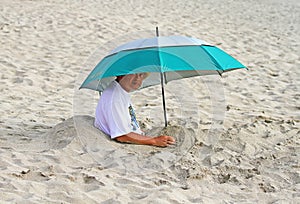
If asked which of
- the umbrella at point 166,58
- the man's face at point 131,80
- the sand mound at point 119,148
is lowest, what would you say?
the sand mound at point 119,148

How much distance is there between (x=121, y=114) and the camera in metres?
4.20

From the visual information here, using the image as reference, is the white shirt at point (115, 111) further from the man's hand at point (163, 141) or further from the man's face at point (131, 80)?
the man's hand at point (163, 141)

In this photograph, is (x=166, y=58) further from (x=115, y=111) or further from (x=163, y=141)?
(x=163, y=141)

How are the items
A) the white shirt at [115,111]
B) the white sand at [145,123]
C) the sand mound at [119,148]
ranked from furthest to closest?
1. the white shirt at [115,111]
2. the sand mound at [119,148]
3. the white sand at [145,123]

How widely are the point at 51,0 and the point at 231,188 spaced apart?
451 inches

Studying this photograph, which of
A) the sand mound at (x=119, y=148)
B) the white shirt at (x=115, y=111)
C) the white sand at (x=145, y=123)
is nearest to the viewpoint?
the white sand at (x=145, y=123)

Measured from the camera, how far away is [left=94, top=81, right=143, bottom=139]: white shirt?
165 inches

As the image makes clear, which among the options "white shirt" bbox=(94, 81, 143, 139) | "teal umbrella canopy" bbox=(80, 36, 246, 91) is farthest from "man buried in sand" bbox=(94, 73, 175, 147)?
"teal umbrella canopy" bbox=(80, 36, 246, 91)

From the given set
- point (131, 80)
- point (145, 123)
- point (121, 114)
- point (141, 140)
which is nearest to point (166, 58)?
point (131, 80)

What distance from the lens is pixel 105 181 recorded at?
3.42 m

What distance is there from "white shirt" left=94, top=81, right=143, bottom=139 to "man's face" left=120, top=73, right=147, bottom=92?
0.04 m

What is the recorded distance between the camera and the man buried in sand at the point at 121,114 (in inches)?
165

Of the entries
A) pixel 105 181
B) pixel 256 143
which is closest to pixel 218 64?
pixel 256 143

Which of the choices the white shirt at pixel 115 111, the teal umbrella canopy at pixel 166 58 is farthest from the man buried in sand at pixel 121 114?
the teal umbrella canopy at pixel 166 58
